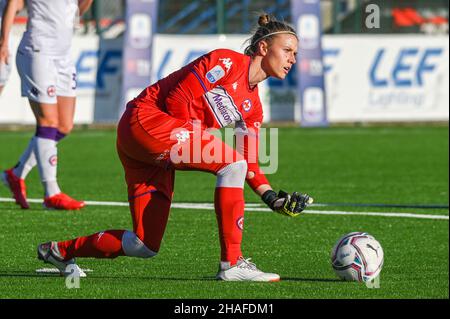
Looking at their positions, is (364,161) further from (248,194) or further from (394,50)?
(394,50)

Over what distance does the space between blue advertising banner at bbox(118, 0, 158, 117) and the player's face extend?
565 inches

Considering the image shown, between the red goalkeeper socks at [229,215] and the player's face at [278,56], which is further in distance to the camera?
the player's face at [278,56]

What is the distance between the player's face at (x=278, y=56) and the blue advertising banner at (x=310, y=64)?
15.0m

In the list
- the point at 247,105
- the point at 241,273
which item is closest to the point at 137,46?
the point at 247,105

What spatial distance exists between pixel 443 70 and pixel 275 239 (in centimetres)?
1427

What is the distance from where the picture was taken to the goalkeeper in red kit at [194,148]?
726 centimetres

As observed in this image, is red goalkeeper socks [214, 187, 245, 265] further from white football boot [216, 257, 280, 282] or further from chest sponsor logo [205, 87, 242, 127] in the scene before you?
chest sponsor logo [205, 87, 242, 127]

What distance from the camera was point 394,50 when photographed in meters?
23.0

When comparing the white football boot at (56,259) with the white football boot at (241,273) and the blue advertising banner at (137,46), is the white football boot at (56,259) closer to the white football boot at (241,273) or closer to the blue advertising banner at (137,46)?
the white football boot at (241,273)

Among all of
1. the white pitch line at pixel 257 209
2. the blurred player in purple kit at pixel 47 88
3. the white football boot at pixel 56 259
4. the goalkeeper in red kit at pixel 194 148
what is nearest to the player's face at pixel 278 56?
the goalkeeper in red kit at pixel 194 148

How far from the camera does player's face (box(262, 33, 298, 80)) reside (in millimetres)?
7508

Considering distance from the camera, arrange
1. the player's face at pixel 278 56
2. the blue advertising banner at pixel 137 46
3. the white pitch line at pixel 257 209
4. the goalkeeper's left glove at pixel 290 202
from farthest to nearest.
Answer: the blue advertising banner at pixel 137 46
the white pitch line at pixel 257 209
the player's face at pixel 278 56
the goalkeeper's left glove at pixel 290 202

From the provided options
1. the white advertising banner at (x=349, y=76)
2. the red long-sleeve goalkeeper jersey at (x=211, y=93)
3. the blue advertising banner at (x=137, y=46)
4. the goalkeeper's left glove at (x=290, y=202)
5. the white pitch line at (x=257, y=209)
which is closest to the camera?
the goalkeeper's left glove at (x=290, y=202)

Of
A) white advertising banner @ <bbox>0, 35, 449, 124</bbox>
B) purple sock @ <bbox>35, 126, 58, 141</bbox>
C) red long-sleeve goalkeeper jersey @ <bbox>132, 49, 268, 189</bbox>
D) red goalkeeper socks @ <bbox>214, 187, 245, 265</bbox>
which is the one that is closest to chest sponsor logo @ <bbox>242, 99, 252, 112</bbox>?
red long-sleeve goalkeeper jersey @ <bbox>132, 49, 268, 189</bbox>
